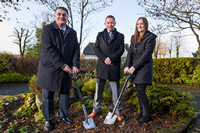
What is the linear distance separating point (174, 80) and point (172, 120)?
6416mm

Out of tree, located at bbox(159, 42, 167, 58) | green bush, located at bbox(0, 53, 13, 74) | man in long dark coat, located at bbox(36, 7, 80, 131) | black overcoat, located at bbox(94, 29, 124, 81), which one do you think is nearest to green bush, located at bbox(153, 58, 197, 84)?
black overcoat, located at bbox(94, 29, 124, 81)

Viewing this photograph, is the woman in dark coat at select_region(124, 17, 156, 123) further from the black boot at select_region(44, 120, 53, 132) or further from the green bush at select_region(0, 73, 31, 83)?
the green bush at select_region(0, 73, 31, 83)

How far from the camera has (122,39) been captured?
3.23 m

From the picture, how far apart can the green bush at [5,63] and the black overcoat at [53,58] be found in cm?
808

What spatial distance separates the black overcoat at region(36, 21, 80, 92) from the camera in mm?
2723

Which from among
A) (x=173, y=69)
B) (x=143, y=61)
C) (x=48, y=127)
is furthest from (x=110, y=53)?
(x=173, y=69)

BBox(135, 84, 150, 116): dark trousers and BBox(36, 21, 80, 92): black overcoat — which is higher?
BBox(36, 21, 80, 92): black overcoat

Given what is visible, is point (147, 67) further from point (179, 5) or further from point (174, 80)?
point (179, 5)

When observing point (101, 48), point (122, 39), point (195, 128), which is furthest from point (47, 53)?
point (195, 128)

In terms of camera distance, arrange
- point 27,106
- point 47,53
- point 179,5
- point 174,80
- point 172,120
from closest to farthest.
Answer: point 47,53 < point 172,120 < point 27,106 < point 174,80 < point 179,5

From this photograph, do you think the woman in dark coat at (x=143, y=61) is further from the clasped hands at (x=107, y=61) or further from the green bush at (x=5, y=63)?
the green bush at (x=5, y=63)

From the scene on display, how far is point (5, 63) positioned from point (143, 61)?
30.8 ft

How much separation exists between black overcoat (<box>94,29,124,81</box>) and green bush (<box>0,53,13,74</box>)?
844cm

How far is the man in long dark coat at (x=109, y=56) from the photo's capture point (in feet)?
10.3
